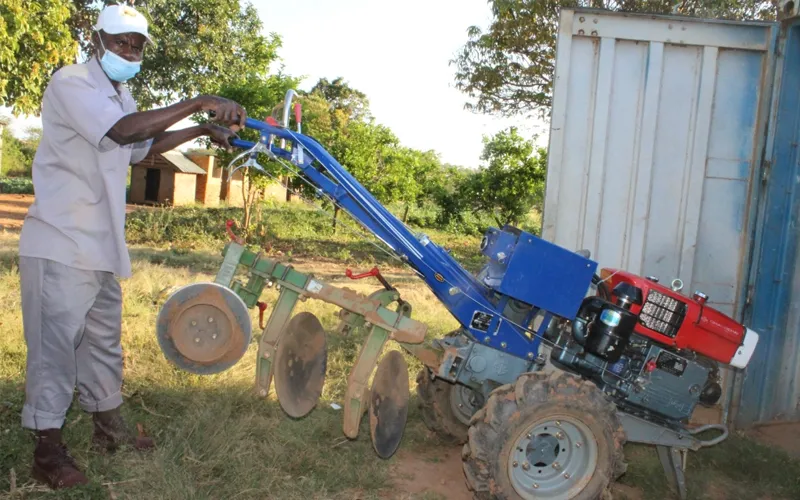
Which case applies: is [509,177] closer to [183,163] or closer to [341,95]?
[183,163]

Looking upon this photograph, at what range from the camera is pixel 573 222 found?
17.1ft

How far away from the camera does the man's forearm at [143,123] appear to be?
10.7 ft

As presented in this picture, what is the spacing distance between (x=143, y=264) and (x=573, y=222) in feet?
21.6

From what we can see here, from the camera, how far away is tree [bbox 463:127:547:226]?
2173 cm

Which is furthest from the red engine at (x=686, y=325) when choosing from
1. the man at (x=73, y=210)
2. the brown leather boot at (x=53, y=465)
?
the brown leather boot at (x=53, y=465)

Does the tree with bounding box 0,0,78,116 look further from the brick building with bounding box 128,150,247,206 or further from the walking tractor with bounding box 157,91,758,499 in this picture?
the brick building with bounding box 128,150,247,206

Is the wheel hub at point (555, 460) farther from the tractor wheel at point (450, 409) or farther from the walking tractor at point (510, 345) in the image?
the tractor wheel at point (450, 409)

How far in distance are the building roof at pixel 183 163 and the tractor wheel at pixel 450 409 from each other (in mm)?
24593

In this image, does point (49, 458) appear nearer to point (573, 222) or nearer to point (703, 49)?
point (573, 222)

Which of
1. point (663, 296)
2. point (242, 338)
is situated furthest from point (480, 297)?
point (242, 338)

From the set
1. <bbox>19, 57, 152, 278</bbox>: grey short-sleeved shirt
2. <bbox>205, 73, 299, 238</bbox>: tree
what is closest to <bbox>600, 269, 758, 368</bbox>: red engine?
<bbox>19, 57, 152, 278</bbox>: grey short-sleeved shirt

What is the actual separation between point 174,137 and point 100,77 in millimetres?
564

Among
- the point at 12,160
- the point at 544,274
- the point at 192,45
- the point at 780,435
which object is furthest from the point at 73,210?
the point at 12,160

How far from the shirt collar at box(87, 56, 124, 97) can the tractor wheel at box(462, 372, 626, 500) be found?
2633 mm
